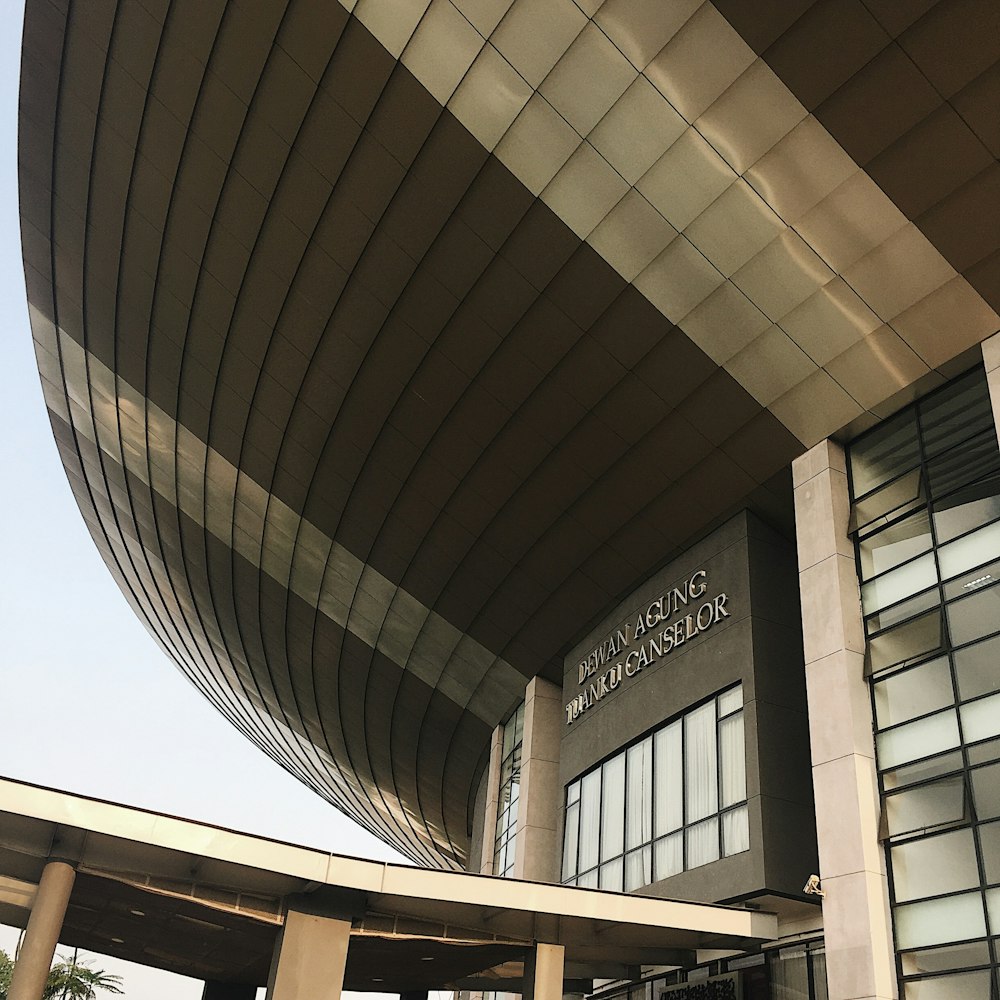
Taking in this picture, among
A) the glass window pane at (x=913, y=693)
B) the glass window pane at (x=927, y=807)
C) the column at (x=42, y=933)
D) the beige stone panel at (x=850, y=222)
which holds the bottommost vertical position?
the column at (x=42, y=933)

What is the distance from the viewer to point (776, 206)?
14.8 metres

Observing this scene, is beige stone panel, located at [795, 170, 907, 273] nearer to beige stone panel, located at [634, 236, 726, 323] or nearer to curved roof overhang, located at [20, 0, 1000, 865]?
curved roof overhang, located at [20, 0, 1000, 865]

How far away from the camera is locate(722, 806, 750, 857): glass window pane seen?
16344 mm

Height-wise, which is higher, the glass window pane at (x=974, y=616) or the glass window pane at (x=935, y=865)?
the glass window pane at (x=974, y=616)

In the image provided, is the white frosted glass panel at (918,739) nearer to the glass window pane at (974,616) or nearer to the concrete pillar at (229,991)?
the glass window pane at (974,616)

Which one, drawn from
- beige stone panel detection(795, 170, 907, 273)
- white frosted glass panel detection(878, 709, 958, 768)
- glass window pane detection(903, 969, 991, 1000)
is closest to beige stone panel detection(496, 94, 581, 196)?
beige stone panel detection(795, 170, 907, 273)

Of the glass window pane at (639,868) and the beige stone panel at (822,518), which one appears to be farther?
the glass window pane at (639,868)

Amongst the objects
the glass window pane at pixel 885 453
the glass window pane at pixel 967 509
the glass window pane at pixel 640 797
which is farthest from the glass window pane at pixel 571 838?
the glass window pane at pixel 967 509

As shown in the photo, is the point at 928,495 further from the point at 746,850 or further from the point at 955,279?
the point at 746,850

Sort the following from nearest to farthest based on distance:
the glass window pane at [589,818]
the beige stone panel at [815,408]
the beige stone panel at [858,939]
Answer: the beige stone panel at [858,939] < the beige stone panel at [815,408] < the glass window pane at [589,818]

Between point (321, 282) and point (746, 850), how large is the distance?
12843 mm

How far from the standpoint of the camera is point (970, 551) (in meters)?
14.7

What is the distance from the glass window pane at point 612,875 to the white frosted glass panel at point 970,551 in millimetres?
8777

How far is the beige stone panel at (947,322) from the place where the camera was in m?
14.5
